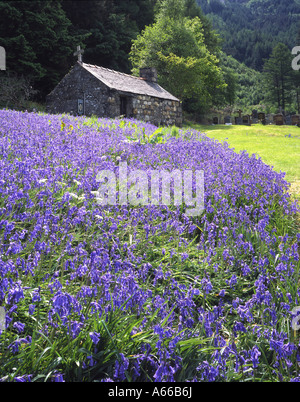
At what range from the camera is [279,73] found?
67.4 metres

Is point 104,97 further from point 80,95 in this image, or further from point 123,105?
point 80,95

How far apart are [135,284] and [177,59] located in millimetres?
35948

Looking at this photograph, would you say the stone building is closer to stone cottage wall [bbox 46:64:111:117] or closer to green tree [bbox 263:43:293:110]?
stone cottage wall [bbox 46:64:111:117]

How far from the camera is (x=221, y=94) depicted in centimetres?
5100

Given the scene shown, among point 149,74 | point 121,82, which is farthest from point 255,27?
point 121,82

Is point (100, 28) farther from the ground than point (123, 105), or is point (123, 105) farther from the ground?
point (100, 28)

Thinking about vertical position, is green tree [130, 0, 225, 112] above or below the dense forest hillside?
below

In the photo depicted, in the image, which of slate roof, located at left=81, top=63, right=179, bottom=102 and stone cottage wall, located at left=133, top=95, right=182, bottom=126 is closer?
slate roof, located at left=81, top=63, right=179, bottom=102

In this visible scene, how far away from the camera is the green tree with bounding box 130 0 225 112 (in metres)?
35.6

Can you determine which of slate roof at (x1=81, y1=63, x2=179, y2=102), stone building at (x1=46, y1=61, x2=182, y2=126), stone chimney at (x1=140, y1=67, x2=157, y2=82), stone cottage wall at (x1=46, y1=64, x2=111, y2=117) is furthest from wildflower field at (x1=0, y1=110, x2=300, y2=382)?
stone chimney at (x1=140, y1=67, x2=157, y2=82)

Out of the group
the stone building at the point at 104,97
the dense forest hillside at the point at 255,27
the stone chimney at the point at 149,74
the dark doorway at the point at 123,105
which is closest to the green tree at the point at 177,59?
the stone chimney at the point at 149,74

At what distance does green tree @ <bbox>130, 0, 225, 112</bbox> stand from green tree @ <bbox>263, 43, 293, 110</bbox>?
30.9m
